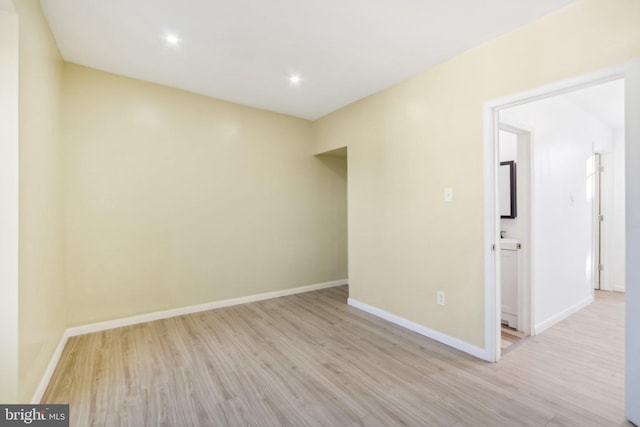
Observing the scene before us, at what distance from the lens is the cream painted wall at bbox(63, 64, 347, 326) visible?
2.84m

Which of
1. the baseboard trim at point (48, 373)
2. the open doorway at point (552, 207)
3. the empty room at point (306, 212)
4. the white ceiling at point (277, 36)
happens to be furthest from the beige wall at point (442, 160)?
the baseboard trim at point (48, 373)

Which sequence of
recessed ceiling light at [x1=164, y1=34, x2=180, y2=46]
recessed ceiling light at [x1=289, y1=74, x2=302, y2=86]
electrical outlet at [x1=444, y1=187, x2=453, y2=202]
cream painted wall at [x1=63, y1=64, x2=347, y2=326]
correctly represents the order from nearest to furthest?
recessed ceiling light at [x1=164, y1=34, x2=180, y2=46] < electrical outlet at [x1=444, y1=187, x2=453, y2=202] < cream painted wall at [x1=63, y1=64, x2=347, y2=326] < recessed ceiling light at [x1=289, y1=74, x2=302, y2=86]

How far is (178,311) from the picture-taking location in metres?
3.35

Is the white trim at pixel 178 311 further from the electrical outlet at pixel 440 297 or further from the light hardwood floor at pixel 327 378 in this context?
the electrical outlet at pixel 440 297

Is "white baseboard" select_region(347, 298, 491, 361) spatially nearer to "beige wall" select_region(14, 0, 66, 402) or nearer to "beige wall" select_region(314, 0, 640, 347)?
"beige wall" select_region(314, 0, 640, 347)

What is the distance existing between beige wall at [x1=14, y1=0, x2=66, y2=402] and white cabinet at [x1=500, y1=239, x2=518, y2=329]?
3974 millimetres

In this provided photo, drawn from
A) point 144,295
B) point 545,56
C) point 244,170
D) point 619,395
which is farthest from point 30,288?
point 619,395

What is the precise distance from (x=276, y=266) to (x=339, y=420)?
2622mm

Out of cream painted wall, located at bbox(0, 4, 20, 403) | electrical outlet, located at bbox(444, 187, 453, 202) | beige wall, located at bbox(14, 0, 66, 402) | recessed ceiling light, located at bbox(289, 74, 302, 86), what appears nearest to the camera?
cream painted wall, located at bbox(0, 4, 20, 403)

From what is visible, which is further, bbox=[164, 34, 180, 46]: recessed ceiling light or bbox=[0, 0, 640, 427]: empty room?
bbox=[164, 34, 180, 46]: recessed ceiling light

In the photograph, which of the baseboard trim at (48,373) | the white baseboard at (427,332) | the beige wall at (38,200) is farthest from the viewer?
the white baseboard at (427,332)

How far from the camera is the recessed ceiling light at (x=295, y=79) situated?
2.96 meters

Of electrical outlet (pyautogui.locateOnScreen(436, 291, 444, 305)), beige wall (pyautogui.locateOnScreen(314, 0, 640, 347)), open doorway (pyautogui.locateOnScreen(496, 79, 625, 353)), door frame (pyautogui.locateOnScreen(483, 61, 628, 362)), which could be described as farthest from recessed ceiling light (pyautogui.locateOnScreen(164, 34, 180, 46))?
electrical outlet (pyautogui.locateOnScreen(436, 291, 444, 305))

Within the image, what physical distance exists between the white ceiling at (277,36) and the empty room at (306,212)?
0.02m
